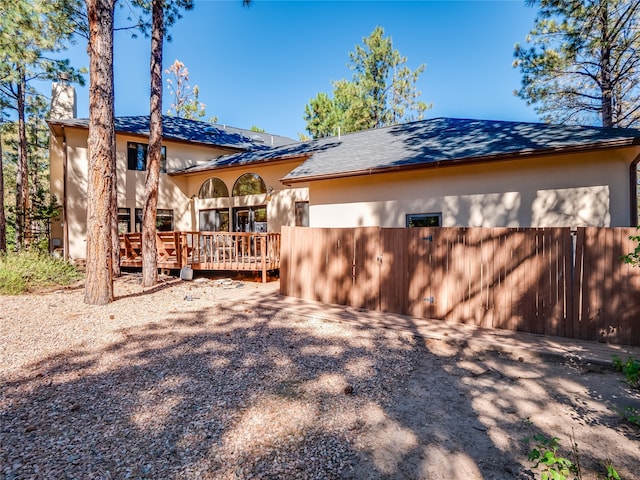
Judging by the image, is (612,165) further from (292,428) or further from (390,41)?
(390,41)

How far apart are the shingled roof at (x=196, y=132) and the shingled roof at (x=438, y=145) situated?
356 cm

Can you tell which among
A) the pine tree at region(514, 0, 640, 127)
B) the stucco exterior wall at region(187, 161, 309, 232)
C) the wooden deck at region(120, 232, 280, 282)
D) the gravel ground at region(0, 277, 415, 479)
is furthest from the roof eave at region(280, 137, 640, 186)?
the pine tree at region(514, 0, 640, 127)

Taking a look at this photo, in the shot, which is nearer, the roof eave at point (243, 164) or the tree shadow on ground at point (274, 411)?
the tree shadow on ground at point (274, 411)

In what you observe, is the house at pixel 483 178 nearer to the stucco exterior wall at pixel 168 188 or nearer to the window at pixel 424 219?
the window at pixel 424 219

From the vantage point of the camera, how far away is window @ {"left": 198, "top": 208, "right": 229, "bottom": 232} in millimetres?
13977

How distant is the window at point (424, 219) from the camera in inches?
322

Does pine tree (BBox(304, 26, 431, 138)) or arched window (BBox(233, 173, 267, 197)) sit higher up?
pine tree (BBox(304, 26, 431, 138))

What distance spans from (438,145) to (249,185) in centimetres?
737

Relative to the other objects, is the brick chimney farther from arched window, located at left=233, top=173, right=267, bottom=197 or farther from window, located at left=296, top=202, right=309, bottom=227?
window, located at left=296, top=202, right=309, bottom=227

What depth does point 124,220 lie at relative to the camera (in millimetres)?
13758

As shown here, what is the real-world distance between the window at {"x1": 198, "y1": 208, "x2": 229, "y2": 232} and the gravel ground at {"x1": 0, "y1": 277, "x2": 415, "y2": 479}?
8.30 meters

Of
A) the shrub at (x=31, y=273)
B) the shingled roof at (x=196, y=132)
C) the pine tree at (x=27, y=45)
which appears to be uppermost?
the pine tree at (x=27, y=45)

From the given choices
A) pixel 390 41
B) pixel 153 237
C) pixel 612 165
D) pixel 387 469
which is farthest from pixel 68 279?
pixel 390 41

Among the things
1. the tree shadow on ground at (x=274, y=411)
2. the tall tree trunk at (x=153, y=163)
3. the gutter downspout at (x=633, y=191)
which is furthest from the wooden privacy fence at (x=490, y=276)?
the tall tree trunk at (x=153, y=163)
